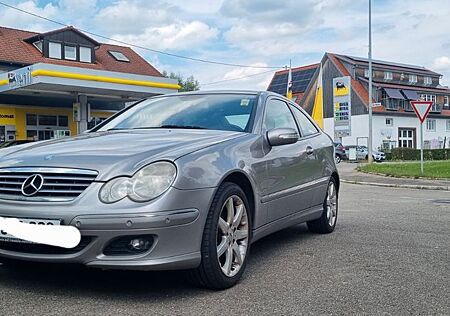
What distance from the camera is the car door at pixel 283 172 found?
456cm

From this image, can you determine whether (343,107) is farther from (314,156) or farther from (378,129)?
(314,156)

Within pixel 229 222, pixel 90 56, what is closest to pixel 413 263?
pixel 229 222

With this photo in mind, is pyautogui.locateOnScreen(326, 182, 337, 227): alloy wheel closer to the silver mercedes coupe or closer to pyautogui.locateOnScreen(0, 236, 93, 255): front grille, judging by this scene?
the silver mercedes coupe

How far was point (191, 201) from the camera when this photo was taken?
11.4 feet

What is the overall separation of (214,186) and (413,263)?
6.96 feet

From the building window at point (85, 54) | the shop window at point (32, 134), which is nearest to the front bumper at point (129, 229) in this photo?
the shop window at point (32, 134)

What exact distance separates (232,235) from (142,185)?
2.87ft

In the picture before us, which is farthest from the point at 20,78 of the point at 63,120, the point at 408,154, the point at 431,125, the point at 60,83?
the point at 431,125

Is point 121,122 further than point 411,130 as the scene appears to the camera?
No

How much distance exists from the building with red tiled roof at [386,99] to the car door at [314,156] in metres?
46.1

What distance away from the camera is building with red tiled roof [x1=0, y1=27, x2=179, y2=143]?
84.1ft

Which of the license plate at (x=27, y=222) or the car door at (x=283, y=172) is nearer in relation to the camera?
the license plate at (x=27, y=222)

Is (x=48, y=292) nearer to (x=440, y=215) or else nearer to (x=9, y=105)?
(x=440, y=215)

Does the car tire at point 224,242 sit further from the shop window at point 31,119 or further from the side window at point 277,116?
the shop window at point 31,119
